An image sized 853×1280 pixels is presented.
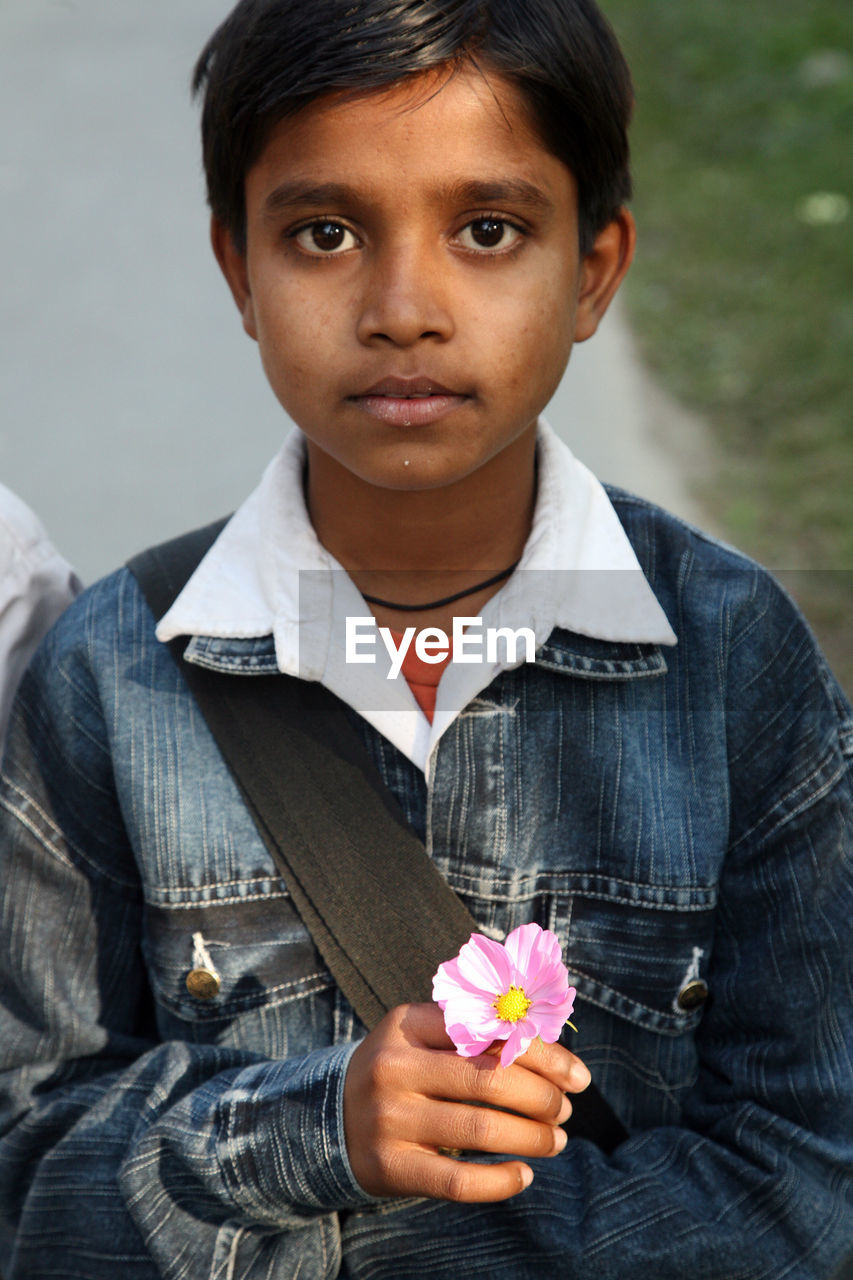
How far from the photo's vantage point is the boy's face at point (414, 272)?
1.67 m

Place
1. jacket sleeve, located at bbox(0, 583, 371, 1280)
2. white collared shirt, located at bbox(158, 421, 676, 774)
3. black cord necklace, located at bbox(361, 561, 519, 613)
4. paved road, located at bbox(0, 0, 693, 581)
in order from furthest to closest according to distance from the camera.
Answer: paved road, located at bbox(0, 0, 693, 581) → black cord necklace, located at bbox(361, 561, 519, 613) → white collared shirt, located at bbox(158, 421, 676, 774) → jacket sleeve, located at bbox(0, 583, 371, 1280)

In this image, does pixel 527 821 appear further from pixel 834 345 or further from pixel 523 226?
pixel 834 345

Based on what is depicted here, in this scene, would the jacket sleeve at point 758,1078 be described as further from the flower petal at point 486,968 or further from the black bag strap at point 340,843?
the flower petal at point 486,968

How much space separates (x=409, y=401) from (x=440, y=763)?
0.47 m

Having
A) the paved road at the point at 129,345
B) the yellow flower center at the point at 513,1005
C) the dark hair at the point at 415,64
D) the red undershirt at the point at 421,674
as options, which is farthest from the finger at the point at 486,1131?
the paved road at the point at 129,345

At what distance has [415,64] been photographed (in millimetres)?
1657

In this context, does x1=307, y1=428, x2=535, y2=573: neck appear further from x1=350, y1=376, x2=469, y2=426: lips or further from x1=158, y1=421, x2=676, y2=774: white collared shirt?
x1=350, y1=376, x2=469, y2=426: lips

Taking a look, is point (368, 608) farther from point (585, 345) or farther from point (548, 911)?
point (585, 345)

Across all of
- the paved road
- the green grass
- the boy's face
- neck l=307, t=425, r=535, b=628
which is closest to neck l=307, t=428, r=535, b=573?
neck l=307, t=425, r=535, b=628

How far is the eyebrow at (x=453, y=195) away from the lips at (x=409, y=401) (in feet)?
0.66

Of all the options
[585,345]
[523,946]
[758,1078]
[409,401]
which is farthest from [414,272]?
[585,345]

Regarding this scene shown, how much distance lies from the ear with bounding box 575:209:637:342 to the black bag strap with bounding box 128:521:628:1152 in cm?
60

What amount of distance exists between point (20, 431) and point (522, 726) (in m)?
4.18

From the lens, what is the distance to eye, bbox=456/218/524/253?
1717 millimetres
